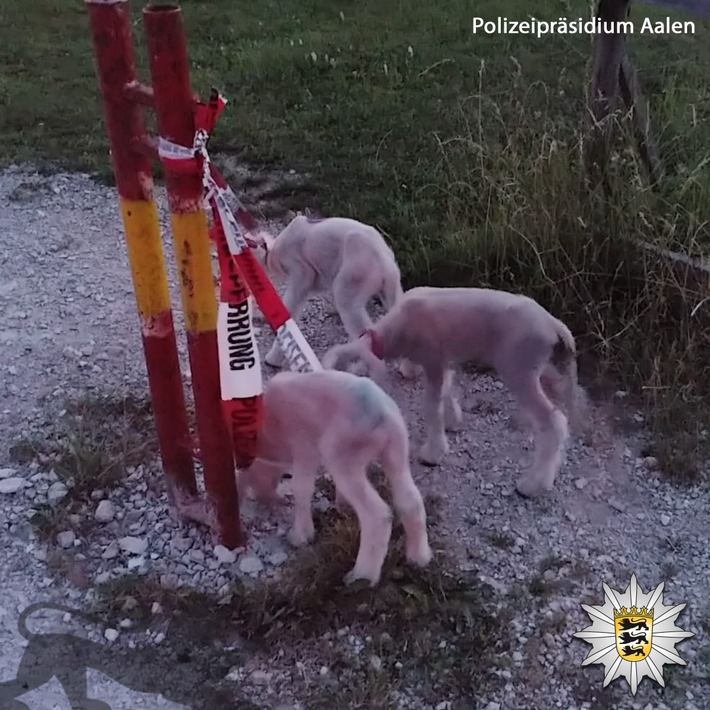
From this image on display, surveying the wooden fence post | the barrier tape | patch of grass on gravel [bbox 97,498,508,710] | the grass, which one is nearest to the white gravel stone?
patch of grass on gravel [bbox 97,498,508,710]

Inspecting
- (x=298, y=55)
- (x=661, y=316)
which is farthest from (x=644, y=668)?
(x=298, y=55)

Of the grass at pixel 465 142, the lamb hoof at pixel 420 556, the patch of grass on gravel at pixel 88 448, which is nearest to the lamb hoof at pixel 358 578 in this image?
the lamb hoof at pixel 420 556

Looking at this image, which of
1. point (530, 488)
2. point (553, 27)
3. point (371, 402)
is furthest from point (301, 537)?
point (553, 27)

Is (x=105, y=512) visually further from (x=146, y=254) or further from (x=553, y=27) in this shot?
(x=553, y=27)

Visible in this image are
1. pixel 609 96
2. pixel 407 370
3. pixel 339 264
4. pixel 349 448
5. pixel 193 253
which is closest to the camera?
pixel 193 253

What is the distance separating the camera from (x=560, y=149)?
17.2 ft

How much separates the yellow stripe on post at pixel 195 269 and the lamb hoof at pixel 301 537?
0.90 metres

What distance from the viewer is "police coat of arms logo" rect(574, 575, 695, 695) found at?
3.01 meters

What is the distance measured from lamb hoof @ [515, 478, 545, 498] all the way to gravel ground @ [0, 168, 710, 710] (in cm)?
4

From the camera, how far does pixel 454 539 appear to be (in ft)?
11.5

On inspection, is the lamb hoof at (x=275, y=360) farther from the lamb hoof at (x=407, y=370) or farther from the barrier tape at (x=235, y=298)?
the barrier tape at (x=235, y=298)

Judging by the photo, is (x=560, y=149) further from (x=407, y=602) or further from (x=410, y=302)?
(x=407, y=602)

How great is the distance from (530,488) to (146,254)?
1.71 meters

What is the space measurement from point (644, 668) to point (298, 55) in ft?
21.8
